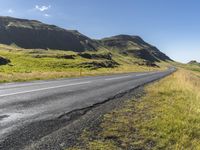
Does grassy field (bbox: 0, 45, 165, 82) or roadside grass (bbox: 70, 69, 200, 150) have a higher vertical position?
roadside grass (bbox: 70, 69, 200, 150)

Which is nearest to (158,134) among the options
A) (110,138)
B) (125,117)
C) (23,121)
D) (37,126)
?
(110,138)

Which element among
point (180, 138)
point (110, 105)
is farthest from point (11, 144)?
point (110, 105)

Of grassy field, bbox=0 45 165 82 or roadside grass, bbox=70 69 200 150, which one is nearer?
roadside grass, bbox=70 69 200 150

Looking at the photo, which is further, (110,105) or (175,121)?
(110,105)

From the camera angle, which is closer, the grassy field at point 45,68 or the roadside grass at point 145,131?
the roadside grass at point 145,131

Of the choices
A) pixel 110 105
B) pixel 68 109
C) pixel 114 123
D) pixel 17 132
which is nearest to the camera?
pixel 17 132

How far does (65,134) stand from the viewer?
22.1ft

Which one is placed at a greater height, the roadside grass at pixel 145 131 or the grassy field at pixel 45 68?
the roadside grass at pixel 145 131

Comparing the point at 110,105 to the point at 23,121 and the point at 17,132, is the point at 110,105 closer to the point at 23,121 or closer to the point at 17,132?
the point at 23,121

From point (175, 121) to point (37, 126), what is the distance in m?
3.91

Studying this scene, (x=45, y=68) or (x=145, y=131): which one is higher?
(x=145, y=131)

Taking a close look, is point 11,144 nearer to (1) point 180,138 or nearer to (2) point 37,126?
(2) point 37,126

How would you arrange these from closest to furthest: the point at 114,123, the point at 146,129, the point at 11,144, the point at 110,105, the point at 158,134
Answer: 1. the point at 11,144
2. the point at 158,134
3. the point at 146,129
4. the point at 114,123
5. the point at 110,105

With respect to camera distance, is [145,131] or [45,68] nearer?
[145,131]
